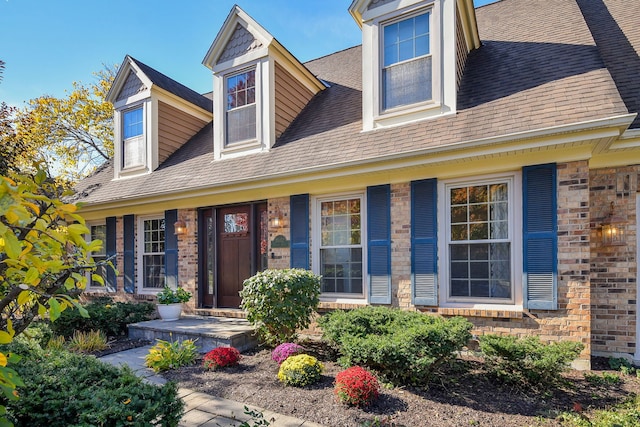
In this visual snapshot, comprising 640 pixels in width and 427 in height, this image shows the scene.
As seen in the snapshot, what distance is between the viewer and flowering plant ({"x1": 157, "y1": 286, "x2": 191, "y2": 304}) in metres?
6.80

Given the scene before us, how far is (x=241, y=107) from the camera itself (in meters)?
7.47

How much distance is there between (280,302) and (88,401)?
9.35 ft

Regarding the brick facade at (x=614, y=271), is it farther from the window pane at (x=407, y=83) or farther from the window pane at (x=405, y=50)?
the window pane at (x=405, y=50)

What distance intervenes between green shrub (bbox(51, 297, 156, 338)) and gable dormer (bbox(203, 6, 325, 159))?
365 centimetres

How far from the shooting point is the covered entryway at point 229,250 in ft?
22.4

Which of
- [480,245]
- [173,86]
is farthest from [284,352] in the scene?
[173,86]

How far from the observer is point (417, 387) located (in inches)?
152

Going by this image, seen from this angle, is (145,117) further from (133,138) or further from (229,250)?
(229,250)

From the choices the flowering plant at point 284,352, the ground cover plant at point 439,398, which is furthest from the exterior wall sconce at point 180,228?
the flowering plant at point 284,352

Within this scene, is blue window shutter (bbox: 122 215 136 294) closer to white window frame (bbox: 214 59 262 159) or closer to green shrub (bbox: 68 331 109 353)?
green shrub (bbox: 68 331 109 353)

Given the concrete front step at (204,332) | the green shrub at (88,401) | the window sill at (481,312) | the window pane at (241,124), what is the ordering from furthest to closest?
the window pane at (241,124) → the concrete front step at (204,332) → the window sill at (481,312) → the green shrub at (88,401)

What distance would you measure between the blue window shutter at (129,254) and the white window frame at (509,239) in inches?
276

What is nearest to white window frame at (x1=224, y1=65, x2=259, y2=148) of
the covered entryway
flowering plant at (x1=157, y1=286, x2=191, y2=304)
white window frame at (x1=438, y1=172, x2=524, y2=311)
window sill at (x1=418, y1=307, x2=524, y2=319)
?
the covered entryway

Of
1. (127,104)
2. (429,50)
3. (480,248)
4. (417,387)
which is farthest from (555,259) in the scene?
(127,104)
